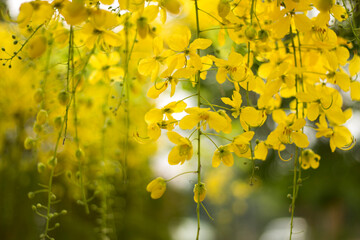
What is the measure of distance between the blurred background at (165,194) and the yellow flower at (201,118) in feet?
0.35

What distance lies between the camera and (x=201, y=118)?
0.41 m

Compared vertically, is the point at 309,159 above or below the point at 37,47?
below

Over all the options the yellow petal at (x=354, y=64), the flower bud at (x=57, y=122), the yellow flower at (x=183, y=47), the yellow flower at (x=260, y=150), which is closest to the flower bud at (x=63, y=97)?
the flower bud at (x=57, y=122)

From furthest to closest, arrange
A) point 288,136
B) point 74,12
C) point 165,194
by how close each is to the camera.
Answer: point 165,194 → point 288,136 → point 74,12

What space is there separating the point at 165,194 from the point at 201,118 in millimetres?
3228

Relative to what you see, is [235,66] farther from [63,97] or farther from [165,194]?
[165,194]

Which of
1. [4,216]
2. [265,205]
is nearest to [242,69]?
[4,216]

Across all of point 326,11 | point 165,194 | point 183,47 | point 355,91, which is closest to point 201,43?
point 183,47

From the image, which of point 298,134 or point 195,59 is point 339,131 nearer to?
point 298,134

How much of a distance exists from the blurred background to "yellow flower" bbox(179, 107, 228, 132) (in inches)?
4.2

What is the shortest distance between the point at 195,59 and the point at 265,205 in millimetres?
7106

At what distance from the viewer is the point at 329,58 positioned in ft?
1.53

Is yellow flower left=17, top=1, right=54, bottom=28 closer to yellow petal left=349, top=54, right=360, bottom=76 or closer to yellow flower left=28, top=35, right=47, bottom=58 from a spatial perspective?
yellow flower left=28, top=35, right=47, bottom=58

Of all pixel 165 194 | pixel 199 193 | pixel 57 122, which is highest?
pixel 165 194
